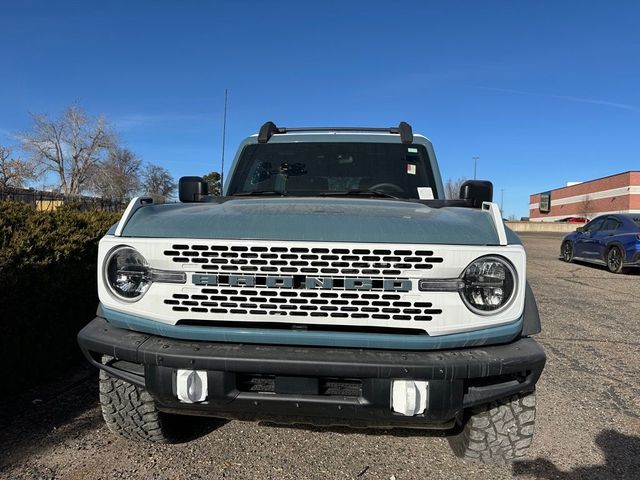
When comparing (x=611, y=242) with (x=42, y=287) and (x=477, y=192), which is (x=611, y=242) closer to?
(x=477, y=192)

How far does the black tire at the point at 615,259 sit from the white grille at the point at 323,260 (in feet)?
37.4

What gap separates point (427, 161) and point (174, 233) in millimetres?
2363

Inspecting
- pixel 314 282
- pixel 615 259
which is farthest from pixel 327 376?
pixel 615 259

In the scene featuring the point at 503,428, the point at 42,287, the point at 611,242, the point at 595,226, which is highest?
the point at 595,226

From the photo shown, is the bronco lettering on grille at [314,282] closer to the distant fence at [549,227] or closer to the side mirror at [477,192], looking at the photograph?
the side mirror at [477,192]

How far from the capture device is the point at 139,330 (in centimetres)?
223

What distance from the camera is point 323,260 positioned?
Answer: 80.7 inches

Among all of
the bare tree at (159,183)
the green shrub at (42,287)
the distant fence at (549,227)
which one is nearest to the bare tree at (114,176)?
the bare tree at (159,183)

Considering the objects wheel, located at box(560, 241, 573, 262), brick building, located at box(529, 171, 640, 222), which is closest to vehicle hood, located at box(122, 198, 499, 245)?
wheel, located at box(560, 241, 573, 262)

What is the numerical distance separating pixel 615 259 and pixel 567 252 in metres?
2.81

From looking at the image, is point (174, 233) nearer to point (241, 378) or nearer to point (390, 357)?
point (241, 378)

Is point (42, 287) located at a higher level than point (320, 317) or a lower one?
lower

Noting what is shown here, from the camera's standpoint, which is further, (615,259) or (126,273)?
(615,259)

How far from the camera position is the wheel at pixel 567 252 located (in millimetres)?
14214
